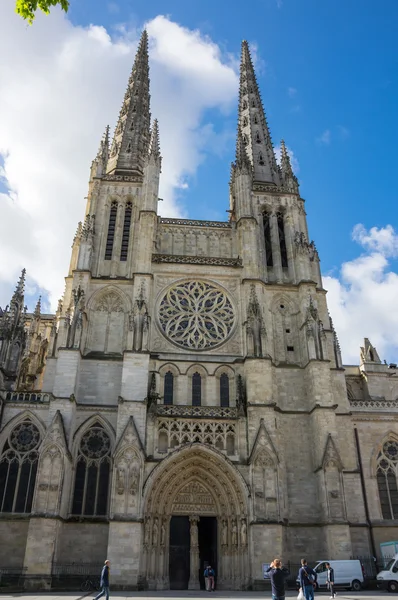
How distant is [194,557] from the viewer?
19125 millimetres

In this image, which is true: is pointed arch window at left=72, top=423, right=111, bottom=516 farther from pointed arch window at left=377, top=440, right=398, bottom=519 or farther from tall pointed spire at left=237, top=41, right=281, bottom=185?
tall pointed spire at left=237, top=41, right=281, bottom=185

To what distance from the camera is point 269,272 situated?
26.5m

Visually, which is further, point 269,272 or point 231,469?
point 269,272

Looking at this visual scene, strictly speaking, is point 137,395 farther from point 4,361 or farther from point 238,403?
point 4,361

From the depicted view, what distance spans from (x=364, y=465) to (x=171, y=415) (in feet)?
32.8

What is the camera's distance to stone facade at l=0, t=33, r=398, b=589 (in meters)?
18.9

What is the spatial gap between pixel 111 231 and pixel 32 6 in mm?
21148

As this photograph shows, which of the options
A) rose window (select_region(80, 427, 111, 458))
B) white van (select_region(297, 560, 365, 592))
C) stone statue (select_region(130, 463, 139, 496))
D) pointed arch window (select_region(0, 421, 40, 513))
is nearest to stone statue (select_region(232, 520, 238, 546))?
white van (select_region(297, 560, 365, 592))

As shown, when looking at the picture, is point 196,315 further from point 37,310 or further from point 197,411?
point 37,310

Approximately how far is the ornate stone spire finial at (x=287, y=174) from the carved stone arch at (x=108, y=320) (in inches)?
481

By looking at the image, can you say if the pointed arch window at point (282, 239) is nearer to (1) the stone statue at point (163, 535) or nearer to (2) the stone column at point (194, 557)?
(2) the stone column at point (194, 557)

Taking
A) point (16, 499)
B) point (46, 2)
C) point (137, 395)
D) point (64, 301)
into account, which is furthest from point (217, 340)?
point (46, 2)

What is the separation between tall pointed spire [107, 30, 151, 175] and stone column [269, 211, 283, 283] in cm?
885

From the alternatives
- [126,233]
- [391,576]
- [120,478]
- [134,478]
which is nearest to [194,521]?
[134,478]
